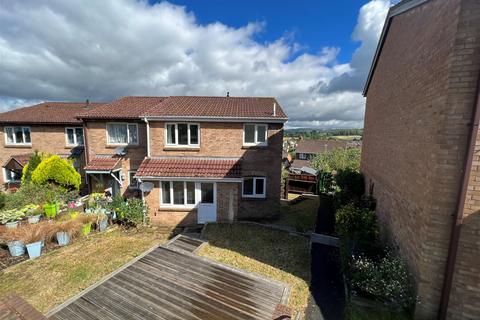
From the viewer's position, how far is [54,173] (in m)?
14.0

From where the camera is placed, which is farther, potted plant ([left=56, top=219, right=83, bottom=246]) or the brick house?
the brick house

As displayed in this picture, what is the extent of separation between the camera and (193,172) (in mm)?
11641

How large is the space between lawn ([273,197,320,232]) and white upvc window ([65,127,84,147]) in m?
17.4

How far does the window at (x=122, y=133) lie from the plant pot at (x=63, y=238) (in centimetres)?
666

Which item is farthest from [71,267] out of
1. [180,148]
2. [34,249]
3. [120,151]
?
[120,151]

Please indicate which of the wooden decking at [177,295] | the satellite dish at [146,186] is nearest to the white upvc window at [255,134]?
the satellite dish at [146,186]

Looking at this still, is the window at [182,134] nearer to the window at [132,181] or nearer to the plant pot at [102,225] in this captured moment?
the window at [132,181]

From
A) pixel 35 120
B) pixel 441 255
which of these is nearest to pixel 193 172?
pixel 441 255

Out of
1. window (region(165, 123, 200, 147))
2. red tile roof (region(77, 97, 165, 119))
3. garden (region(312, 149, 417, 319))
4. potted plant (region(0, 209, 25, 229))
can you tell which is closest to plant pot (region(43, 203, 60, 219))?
potted plant (region(0, 209, 25, 229))

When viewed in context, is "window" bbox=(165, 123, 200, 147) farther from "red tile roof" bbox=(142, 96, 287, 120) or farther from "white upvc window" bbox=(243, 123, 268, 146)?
"white upvc window" bbox=(243, 123, 268, 146)

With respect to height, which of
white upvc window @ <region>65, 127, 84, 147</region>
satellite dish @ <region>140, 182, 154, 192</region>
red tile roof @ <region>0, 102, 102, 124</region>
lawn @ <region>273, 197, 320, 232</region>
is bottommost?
lawn @ <region>273, 197, 320, 232</region>

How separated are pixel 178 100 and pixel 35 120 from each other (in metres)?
12.4

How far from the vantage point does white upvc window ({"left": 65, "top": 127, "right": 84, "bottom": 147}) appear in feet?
57.2

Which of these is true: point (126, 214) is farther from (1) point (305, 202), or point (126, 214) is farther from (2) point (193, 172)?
(1) point (305, 202)
